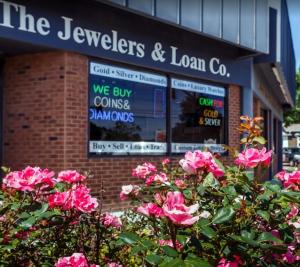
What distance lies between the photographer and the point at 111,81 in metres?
10.4

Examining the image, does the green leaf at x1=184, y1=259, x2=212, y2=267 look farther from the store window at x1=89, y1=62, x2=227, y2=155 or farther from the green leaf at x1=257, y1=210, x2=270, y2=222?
the store window at x1=89, y1=62, x2=227, y2=155

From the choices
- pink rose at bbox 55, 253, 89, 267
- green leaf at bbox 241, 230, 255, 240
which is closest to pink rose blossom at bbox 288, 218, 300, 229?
green leaf at bbox 241, 230, 255, 240

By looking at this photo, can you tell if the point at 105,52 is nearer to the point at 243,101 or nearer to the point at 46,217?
the point at 243,101

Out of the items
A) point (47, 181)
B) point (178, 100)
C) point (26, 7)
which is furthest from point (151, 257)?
point (178, 100)

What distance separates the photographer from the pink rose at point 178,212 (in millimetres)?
2197

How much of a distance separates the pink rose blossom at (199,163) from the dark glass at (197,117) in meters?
9.23

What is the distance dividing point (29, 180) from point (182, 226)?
34.0 inches

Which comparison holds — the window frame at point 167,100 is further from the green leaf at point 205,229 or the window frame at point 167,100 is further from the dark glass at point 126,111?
the green leaf at point 205,229

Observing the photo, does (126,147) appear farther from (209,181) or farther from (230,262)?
(230,262)

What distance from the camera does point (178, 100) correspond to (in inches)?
485

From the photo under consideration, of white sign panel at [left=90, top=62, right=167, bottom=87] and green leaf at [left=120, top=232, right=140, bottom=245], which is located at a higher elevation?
white sign panel at [left=90, top=62, right=167, bottom=87]

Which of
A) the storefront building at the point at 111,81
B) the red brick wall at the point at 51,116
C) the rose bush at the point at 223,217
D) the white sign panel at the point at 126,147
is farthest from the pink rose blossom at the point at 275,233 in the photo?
the white sign panel at the point at 126,147

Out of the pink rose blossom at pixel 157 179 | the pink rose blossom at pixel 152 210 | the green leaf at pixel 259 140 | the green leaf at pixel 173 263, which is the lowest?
the green leaf at pixel 173 263

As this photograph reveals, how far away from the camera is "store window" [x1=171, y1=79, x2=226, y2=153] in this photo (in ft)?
40.1
